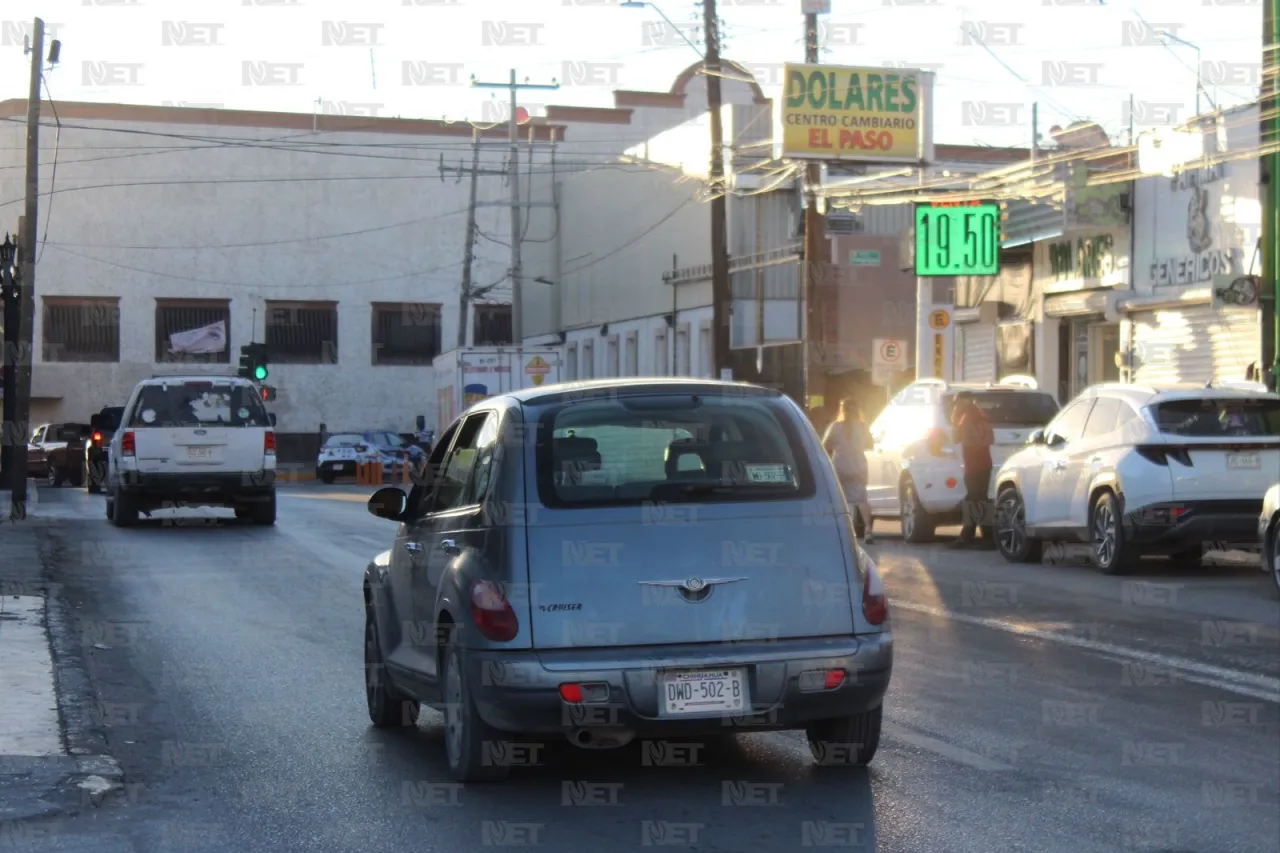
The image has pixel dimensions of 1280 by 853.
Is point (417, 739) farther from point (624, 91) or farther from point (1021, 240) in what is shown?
point (624, 91)

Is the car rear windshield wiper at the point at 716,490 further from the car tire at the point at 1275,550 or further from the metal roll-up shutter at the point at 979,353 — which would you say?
the metal roll-up shutter at the point at 979,353

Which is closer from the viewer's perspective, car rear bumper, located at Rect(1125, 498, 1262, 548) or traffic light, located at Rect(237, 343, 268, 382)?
A: car rear bumper, located at Rect(1125, 498, 1262, 548)

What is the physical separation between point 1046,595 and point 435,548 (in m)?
8.60

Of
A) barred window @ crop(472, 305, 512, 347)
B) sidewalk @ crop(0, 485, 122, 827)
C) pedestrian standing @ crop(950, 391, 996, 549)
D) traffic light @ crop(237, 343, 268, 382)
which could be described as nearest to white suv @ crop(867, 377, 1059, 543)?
pedestrian standing @ crop(950, 391, 996, 549)

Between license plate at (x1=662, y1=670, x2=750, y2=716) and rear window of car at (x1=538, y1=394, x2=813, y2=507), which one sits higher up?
rear window of car at (x1=538, y1=394, x2=813, y2=507)

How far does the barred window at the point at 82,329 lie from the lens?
6650cm

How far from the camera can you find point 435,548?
8.07 meters

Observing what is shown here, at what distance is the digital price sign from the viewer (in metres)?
32.8

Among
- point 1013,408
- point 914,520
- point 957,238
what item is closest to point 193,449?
point 914,520

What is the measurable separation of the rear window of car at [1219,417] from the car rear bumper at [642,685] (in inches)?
420

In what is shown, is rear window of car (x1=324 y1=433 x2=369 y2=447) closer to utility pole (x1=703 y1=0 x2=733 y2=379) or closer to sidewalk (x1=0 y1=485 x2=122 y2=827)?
utility pole (x1=703 y1=0 x2=733 y2=379)

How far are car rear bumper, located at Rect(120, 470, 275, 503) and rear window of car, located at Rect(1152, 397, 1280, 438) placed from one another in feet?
42.4

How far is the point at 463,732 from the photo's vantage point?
741cm

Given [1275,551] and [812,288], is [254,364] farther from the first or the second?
[1275,551]
